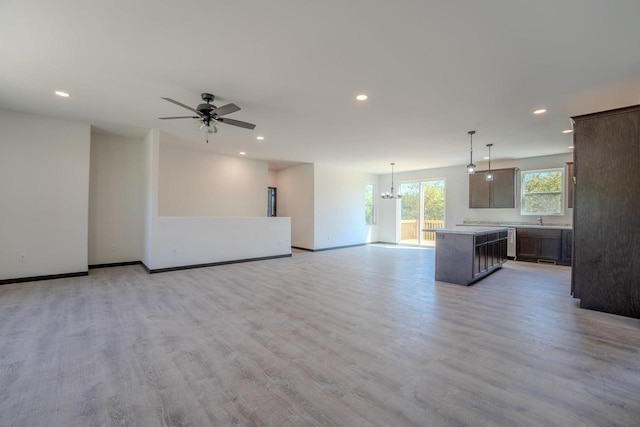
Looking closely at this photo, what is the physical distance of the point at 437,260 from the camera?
5129 mm

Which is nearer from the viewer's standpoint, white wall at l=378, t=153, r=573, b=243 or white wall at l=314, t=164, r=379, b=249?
white wall at l=378, t=153, r=573, b=243

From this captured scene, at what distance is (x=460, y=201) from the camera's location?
29.9ft

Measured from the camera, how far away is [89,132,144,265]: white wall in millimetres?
5961

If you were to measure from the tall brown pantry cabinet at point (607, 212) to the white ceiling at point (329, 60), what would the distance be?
522 mm

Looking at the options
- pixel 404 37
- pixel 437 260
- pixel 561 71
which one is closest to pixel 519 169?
pixel 437 260

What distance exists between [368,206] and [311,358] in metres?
9.02

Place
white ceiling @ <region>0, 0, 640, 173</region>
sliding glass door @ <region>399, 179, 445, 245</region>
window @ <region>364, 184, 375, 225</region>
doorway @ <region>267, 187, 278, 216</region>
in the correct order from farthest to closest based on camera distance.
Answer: window @ <region>364, 184, 375, 225</region> < doorway @ <region>267, 187, 278, 216</region> < sliding glass door @ <region>399, 179, 445, 245</region> < white ceiling @ <region>0, 0, 640, 173</region>

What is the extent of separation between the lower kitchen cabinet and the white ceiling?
3066 mm

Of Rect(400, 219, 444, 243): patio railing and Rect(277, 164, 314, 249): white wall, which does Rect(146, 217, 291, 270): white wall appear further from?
Rect(400, 219, 444, 243): patio railing

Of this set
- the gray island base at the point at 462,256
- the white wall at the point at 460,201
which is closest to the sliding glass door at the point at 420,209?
the white wall at the point at 460,201

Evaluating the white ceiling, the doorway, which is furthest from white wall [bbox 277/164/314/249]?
the white ceiling

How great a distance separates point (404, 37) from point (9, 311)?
17.8 ft

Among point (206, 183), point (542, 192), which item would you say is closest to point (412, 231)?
point (542, 192)

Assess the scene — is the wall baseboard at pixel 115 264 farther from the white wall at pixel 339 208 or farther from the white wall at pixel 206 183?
the white wall at pixel 339 208
